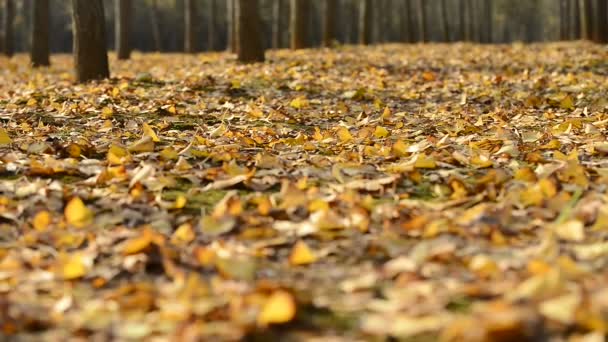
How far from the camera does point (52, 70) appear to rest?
1281 centimetres

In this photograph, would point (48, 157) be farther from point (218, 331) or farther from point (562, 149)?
point (562, 149)

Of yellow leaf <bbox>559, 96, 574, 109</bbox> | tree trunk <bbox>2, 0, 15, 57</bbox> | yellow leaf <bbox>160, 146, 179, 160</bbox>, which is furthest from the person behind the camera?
tree trunk <bbox>2, 0, 15, 57</bbox>

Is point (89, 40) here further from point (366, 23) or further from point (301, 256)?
point (366, 23)

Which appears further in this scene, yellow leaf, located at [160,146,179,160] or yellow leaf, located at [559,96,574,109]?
yellow leaf, located at [559,96,574,109]

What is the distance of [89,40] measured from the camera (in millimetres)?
8766

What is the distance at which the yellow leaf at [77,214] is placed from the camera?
3031mm

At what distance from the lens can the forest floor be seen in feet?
6.64

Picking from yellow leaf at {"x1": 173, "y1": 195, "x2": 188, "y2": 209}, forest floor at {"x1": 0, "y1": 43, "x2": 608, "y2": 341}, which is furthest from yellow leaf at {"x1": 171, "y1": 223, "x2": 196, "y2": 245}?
yellow leaf at {"x1": 173, "y1": 195, "x2": 188, "y2": 209}

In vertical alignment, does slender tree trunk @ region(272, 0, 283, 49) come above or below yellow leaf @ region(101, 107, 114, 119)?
above

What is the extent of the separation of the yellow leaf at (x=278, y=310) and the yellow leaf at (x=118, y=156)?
224 cm

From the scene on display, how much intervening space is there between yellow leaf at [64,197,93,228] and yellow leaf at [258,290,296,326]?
1.37 meters

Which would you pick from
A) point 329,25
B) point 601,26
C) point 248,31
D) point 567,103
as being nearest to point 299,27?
point 329,25

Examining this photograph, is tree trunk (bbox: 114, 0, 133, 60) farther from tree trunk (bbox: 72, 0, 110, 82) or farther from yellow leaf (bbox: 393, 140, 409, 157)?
yellow leaf (bbox: 393, 140, 409, 157)

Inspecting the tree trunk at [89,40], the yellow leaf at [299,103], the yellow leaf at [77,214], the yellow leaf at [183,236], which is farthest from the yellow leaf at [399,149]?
the tree trunk at [89,40]
